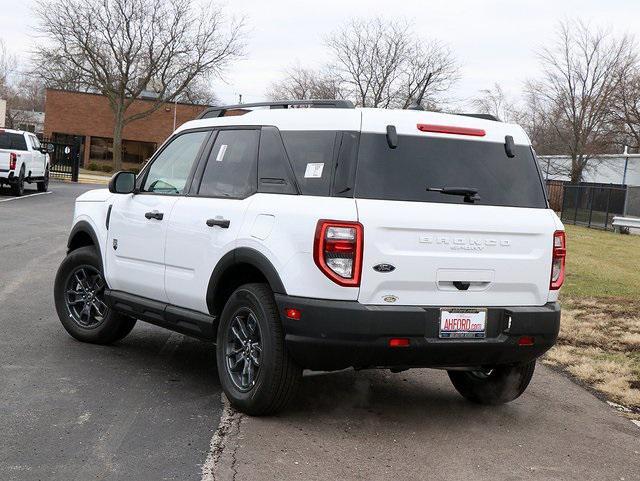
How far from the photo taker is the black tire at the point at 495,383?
20.2ft

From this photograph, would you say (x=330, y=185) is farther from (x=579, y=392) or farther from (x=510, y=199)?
(x=579, y=392)

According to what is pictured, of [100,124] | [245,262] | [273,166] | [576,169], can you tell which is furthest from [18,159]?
[576,169]

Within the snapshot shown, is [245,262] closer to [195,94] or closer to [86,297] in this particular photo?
[86,297]

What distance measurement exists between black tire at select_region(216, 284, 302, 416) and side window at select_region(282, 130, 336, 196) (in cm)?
72

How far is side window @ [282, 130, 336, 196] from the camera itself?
17.2ft

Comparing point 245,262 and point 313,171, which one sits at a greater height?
point 313,171

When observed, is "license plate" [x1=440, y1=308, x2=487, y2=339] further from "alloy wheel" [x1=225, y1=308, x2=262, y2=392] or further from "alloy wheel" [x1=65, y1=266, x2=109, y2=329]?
"alloy wheel" [x1=65, y1=266, x2=109, y2=329]

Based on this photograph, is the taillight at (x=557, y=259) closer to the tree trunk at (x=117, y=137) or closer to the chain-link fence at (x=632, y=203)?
the chain-link fence at (x=632, y=203)

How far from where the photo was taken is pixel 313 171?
5344 millimetres

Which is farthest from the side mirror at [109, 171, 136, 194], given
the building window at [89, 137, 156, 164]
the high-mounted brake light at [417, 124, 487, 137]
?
the building window at [89, 137, 156, 164]

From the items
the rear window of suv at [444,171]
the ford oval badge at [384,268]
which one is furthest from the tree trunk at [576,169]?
the ford oval badge at [384,268]

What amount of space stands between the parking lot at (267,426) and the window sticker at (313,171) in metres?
1.55

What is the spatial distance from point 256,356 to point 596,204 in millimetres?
34122

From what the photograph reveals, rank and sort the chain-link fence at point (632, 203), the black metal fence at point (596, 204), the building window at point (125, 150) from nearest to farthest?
the chain-link fence at point (632, 203)
the black metal fence at point (596, 204)
the building window at point (125, 150)
